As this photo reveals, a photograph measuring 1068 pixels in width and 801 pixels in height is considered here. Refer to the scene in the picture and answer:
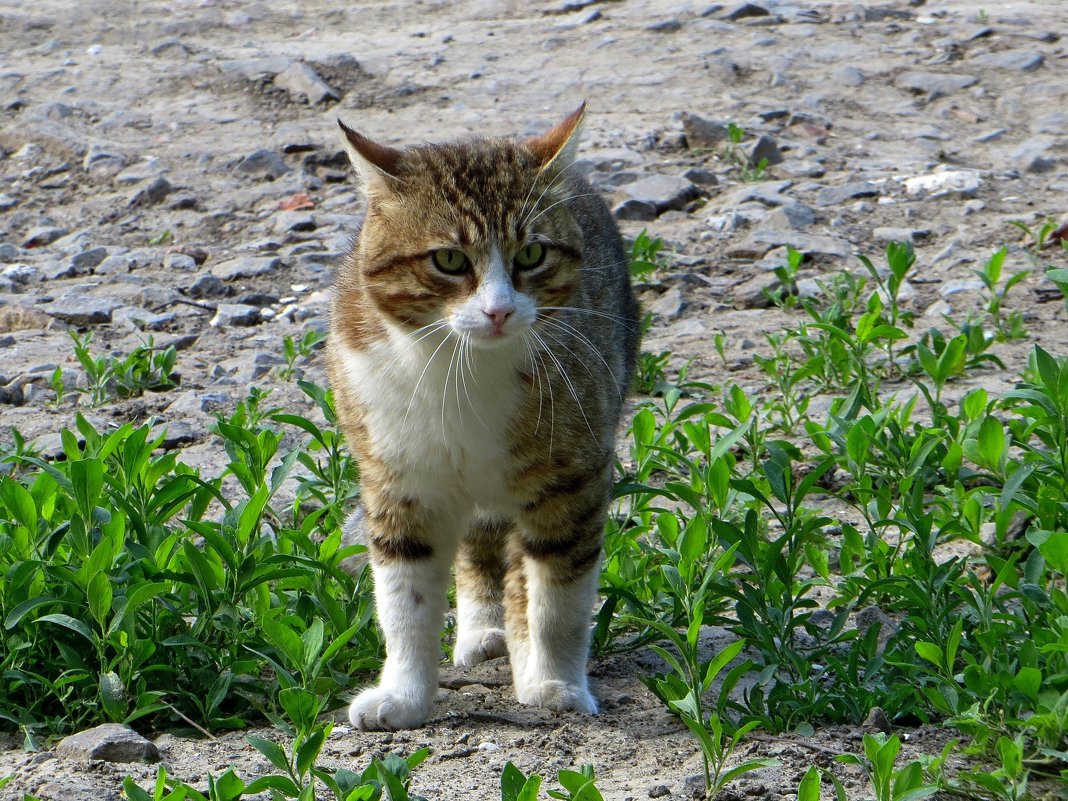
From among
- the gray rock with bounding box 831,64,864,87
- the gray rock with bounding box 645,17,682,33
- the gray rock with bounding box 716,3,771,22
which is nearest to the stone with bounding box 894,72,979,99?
the gray rock with bounding box 831,64,864,87

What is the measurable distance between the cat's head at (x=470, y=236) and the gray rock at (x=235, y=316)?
2747mm

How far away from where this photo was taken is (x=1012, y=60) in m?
9.31

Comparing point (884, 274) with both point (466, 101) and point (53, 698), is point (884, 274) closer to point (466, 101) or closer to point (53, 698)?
point (466, 101)

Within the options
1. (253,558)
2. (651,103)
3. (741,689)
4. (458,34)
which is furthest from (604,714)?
A: (458,34)

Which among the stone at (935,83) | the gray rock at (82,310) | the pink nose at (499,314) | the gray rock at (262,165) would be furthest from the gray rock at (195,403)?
the stone at (935,83)

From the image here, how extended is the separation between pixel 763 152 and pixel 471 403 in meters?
5.04

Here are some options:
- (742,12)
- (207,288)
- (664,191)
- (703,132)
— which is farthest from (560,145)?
(742,12)

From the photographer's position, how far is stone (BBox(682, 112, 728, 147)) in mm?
8367

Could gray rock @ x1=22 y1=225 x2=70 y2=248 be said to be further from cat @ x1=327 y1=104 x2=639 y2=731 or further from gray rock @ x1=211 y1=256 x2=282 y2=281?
cat @ x1=327 y1=104 x2=639 y2=731

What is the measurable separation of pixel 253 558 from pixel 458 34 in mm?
7825

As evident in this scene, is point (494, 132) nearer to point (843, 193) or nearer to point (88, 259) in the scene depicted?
→ point (843, 193)

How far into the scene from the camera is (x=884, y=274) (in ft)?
21.6

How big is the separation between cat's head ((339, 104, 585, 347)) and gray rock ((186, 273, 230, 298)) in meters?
3.11

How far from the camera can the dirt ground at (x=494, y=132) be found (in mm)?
3984
